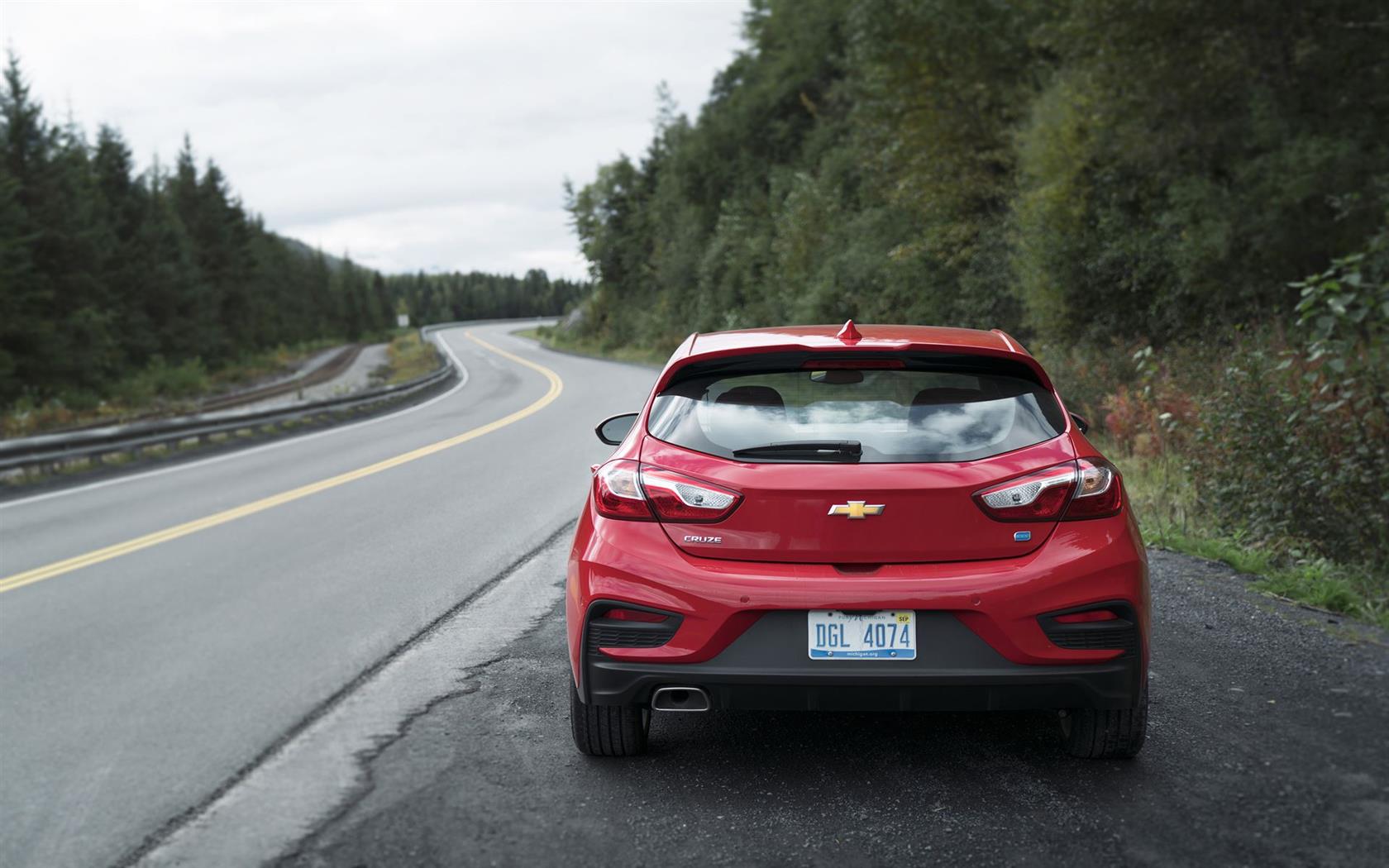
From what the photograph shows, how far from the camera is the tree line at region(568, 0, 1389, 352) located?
643 inches

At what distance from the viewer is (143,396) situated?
145 ft

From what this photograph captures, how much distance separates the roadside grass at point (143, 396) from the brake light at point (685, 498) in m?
26.6

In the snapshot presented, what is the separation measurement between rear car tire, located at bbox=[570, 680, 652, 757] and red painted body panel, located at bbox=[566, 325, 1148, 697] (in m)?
0.39

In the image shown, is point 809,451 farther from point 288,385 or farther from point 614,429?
point 288,385

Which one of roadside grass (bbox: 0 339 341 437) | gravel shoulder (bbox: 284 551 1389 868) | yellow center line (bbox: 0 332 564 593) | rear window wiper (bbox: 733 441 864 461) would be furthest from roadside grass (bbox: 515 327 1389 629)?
roadside grass (bbox: 0 339 341 437)

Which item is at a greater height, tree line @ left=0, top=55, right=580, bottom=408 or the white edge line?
tree line @ left=0, top=55, right=580, bottom=408

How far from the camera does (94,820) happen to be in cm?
381

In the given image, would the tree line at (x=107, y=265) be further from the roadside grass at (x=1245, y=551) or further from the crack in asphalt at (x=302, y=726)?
the roadside grass at (x=1245, y=551)

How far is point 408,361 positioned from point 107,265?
67.3 ft

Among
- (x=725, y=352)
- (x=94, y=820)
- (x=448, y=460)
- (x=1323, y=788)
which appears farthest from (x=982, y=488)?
(x=448, y=460)

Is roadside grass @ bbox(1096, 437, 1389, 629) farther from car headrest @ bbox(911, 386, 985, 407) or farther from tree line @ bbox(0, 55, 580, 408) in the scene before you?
tree line @ bbox(0, 55, 580, 408)

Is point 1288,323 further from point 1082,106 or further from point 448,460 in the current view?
point 448,460

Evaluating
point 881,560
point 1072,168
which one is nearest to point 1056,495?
point 881,560

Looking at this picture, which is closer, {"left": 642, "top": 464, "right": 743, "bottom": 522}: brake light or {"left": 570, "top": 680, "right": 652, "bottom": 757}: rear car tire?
{"left": 642, "top": 464, "right": 743, "bottom": 522}: brake light
